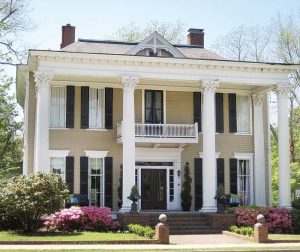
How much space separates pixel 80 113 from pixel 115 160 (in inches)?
118

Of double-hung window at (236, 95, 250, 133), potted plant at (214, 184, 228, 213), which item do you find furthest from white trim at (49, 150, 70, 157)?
double-hung window at (236, 95, 250, 133)

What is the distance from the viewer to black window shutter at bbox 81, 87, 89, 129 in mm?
27031

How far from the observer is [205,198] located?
81.6ft

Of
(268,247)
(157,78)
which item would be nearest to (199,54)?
(157,78)

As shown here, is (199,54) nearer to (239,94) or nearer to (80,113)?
(239,94)

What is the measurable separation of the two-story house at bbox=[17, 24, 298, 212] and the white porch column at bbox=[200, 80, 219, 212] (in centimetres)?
5

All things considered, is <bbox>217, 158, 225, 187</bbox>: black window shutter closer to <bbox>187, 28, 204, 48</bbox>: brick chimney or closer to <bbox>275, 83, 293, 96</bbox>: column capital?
<bbox>275, 83, 293, 96</bbox>: column capital

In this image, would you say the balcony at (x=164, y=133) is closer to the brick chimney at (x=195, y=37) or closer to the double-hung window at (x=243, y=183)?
the double-hung window at (x=243, y=183)

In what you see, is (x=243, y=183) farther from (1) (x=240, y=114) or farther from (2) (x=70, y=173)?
(2) (x=70, y=173)

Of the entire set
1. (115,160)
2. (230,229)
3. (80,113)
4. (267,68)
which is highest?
(267,68)

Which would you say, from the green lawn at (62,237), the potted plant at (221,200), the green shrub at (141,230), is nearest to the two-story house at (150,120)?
the potted plant at (221,200)

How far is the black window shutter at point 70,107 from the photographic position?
2683cm

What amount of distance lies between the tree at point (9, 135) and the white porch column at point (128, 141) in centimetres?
1368

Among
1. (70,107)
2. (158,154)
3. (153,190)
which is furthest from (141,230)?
(70,107)
